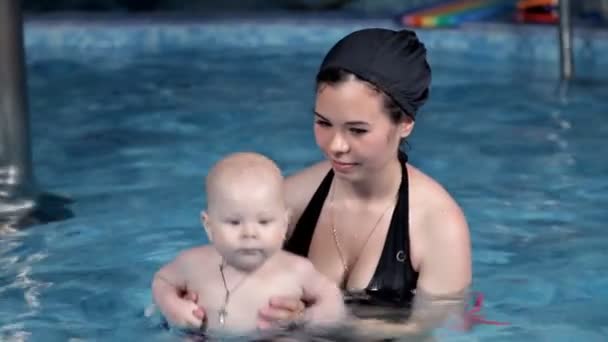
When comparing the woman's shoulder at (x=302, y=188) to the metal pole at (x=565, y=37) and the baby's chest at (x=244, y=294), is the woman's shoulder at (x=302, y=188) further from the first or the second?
the metal pole at (x=565, y=37)

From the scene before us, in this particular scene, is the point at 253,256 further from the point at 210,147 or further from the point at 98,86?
the point at 98,86

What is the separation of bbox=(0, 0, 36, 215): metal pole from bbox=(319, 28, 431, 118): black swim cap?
7.45 ft

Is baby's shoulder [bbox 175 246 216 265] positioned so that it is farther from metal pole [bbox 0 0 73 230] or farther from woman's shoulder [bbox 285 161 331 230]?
metal pole [bbox 0 0 73 230]

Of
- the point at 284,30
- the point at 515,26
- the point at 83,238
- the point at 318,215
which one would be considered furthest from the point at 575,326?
the point at 284,30

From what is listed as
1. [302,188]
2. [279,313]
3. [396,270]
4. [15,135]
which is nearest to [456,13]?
[15,135]

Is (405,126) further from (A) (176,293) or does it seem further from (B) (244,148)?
(B) (244,148)

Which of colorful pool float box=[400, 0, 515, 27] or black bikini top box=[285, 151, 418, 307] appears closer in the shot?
black bikini top box=[285, 151, 418, 307]

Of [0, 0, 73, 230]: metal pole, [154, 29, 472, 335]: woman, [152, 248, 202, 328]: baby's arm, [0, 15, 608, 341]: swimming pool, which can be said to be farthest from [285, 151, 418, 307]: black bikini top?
[0, 0, 73, 230]: metal pole

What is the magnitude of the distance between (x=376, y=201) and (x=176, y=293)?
81 cm

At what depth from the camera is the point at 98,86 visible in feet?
31.7

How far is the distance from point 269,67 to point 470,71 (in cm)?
173

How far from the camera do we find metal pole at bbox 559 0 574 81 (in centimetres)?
864

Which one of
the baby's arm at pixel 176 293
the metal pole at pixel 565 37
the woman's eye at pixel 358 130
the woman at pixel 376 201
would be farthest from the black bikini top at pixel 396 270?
the metal pole at pixel 565 37

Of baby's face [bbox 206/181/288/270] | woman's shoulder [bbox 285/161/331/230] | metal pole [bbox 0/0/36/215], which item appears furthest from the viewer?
metal pole [bbox 0/0/36/215]
